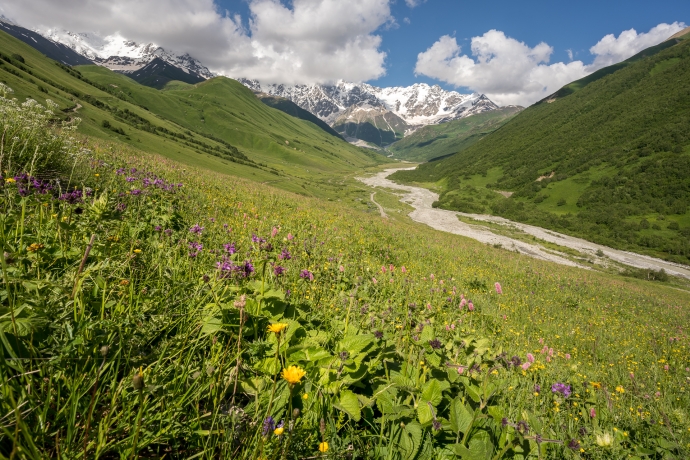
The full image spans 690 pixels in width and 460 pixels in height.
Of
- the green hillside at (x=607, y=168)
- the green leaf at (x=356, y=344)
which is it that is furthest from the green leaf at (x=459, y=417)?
the green hillside at (x=607, y=168)

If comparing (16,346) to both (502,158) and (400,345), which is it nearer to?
(400,345)

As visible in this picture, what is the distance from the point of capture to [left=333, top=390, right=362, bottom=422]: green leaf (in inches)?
76.3

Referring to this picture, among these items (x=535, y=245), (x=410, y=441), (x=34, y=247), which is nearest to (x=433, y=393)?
(x=410, y=441)

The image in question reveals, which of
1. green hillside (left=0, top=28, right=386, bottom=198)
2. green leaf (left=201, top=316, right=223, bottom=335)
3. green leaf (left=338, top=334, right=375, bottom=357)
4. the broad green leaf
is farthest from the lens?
Answer: green hillside (left=0, top=28, right=386, bottom=198)

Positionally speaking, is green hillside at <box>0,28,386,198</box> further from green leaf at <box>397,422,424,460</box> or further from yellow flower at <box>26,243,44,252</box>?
green leaf at <box>397,422,424,460</box>

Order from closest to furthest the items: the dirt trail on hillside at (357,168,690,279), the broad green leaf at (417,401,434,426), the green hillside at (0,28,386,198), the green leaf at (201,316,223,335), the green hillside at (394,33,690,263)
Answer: the broad green leaf at (417,401,434,426) → the green leaf at (201,316,223,335) → the dirt trail on hillside at (357,168,690,279) → the green hillside at (394,33,690,263) → the green hillside at (0,28,386,198)

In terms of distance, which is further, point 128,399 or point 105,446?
point 128,399

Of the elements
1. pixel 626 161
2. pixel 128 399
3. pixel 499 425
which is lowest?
pixel 128 399

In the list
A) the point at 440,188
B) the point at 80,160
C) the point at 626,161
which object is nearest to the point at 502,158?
the point at 440,188

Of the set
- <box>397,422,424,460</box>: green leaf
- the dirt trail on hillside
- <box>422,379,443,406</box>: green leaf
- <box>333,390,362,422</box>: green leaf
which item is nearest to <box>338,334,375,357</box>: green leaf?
<box>333,390,362,422</box>: green leaf

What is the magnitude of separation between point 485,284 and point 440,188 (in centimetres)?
10493

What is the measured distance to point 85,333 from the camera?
5.62 feet

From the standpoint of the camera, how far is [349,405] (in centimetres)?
200

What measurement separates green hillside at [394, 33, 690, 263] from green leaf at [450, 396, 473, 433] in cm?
6592
